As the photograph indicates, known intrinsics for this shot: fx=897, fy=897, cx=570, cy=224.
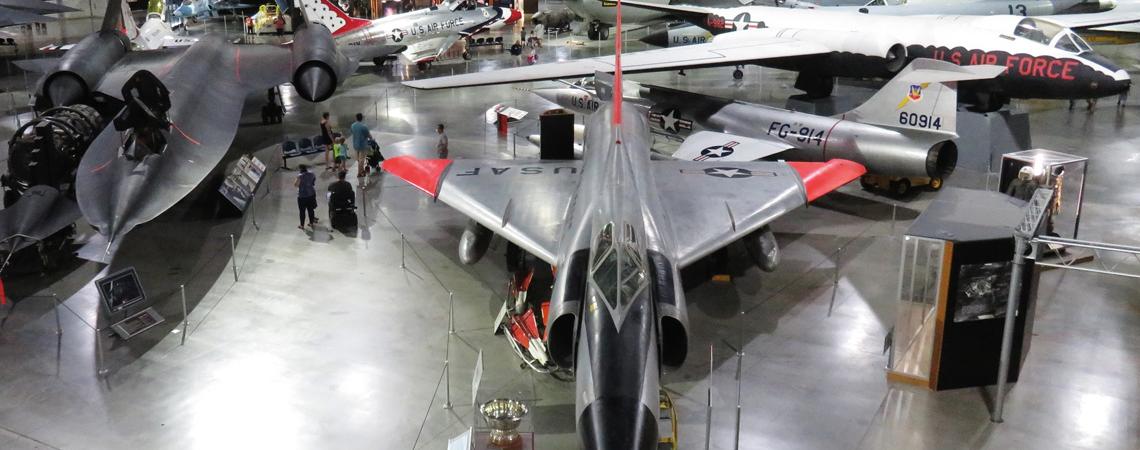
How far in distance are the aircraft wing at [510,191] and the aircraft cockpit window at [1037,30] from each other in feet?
29.7

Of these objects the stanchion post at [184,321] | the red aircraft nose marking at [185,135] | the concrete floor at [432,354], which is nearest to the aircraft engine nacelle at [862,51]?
the concrete floor at [432,354]

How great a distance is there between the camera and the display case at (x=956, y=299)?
7.99 metres

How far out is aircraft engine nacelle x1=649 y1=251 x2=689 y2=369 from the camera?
7383mm

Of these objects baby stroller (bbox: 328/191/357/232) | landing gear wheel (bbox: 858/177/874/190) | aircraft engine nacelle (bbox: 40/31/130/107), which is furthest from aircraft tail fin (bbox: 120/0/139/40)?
landing gear wheel (bbox: 858/177/874/190)

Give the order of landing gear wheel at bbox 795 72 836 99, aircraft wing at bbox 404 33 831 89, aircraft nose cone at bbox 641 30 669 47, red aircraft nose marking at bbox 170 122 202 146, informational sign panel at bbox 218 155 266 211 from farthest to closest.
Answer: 1. aircraft nose cone at bbox 641 30 669 47
2. landing gear wheel at bbox 795 72 836 99
3. aircraft wing at bbox 404 33 831 89
4. informational sign panel at bbox 218 155 266 211
5. red aircraft nose marking at bbox 170 122 202 146

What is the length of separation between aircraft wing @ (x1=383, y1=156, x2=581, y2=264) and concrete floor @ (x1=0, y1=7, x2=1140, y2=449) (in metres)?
1.03

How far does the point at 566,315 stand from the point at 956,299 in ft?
11.7

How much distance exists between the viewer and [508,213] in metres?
10.2

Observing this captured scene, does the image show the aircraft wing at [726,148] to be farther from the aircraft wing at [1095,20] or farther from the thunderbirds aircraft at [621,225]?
the aircraft wing at [1095,20]

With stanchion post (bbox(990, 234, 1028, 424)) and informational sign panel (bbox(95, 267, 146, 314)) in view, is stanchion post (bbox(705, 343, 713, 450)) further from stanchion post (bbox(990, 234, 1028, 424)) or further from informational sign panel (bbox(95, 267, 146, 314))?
informational sign panel (bbox(95, 267, 146, 314))

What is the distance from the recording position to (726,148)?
538 inches

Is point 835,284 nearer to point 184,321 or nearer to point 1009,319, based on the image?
point 1009,319

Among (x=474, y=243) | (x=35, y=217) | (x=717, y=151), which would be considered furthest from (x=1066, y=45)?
(x=35, y=217)

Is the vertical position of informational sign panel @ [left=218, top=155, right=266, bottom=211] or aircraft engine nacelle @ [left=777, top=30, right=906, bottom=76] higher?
aircraft engine nacelle @ [left=777, top=30, right=906, bottom=76]
